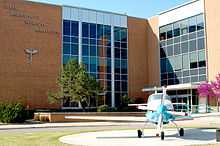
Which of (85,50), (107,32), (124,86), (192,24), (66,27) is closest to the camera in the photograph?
(192,24)


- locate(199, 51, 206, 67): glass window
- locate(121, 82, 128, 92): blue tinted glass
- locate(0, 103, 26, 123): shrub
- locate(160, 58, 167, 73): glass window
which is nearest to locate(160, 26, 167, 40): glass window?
locate(160, 58, 167, 73): glass window

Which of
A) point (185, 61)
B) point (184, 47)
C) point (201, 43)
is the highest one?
point (201, 43)

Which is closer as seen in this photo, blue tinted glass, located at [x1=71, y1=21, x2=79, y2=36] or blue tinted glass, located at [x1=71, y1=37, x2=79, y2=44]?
blue tinted glass, located at [x1=71, y1=37, x2=79, y2=44]

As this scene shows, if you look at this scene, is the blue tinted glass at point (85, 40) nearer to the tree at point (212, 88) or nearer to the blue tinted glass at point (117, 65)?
the blue tinted glass at point (117, 65)

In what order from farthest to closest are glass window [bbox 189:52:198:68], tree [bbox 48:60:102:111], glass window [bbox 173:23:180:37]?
glass window [bbox 173:23:180:37] → glass window [bbox 189:52:198:68] → tree [bbox 48:60:102:111]

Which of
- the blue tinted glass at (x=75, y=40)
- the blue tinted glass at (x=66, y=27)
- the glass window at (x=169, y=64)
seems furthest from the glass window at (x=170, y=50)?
the blue tinted glass at (x=66, y=27)

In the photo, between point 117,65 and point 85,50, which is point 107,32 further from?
point 117,65

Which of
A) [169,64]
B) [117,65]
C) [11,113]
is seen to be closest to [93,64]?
[117,65]

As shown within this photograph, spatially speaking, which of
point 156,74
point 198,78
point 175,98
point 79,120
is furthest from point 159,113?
point 156,74

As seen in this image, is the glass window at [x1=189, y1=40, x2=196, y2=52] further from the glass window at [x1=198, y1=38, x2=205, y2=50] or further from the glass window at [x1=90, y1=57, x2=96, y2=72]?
the glass window at [x1=90, y1=57, x2=96, y2=72]

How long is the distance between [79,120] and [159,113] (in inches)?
880

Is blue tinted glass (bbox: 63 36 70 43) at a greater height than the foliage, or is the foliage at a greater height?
blue tinted glass (bbox: 63 36 70 43)

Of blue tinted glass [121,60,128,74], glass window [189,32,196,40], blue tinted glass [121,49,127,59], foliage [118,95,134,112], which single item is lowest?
foliage [118,95,134,112]

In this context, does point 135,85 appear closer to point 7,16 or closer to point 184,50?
point 184,50
